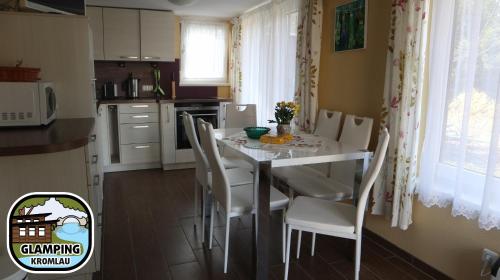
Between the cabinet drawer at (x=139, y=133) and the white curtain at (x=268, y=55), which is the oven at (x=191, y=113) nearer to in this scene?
the cabinet drawer at (x=139, y=133)

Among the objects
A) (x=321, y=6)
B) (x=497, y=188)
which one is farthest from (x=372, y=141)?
(x=321, y=6)

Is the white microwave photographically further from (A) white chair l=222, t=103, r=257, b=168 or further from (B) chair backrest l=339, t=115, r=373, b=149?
(B) chair backrest l=339, t=115, r=373, b=149

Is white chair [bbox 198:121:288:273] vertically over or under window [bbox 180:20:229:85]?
under

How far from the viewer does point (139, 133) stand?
461 centimetres

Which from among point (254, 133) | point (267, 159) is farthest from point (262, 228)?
point (254, 133)

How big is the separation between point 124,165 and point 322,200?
3.22 metres

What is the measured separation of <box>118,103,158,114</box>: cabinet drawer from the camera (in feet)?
14.7

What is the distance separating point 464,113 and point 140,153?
3808mm

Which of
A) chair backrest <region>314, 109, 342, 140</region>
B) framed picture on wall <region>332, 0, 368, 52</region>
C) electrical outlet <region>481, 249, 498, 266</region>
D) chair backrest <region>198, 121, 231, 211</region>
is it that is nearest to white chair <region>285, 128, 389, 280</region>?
chair backrest <region>198, 121, 231, 211</region>

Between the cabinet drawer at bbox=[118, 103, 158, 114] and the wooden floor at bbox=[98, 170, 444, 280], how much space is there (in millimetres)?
1415

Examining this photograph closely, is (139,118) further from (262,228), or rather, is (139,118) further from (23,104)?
(262,228)

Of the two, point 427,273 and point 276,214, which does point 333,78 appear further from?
point 427,273

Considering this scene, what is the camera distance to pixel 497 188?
1.84 m

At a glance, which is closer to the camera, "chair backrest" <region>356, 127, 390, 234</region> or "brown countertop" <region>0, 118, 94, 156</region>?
"brown countertop" <region>0, 118, 94, 156</region>
